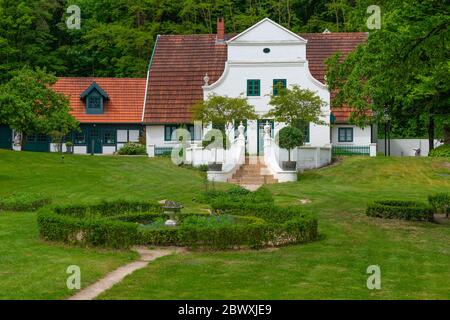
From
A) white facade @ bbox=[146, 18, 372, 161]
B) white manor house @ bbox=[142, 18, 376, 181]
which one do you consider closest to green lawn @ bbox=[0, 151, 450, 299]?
white manor house @ bbox=[142, 18, 376, 181]

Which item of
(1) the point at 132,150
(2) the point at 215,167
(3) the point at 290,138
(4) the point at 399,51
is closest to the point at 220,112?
(3) the point at 290,138

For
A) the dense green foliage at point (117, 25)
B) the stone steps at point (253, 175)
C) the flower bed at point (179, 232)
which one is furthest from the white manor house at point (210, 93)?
the flower bed at point (179, 232)

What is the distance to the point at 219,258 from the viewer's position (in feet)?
56.5

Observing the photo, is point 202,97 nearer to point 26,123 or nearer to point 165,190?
point 26,123

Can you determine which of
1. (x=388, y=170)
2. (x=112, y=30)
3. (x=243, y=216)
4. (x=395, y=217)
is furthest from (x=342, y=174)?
(x=112, y=30)

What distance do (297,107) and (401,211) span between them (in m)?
19.4

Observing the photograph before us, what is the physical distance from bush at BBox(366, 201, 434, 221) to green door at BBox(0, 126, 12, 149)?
38161 millimetres

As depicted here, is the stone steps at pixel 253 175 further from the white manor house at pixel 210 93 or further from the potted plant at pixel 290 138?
the potted plant at pixel 290 138

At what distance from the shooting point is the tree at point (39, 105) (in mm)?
45188

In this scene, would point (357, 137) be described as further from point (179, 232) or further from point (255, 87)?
point (179, 232)

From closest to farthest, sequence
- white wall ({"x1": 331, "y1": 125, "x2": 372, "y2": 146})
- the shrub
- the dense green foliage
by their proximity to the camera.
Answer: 1. the shrub
2. white wall ({"x1": 331, "y1": 125, "x2": 372, "y2": 146})
3. the dense green foliage

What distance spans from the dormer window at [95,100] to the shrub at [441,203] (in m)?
34.4

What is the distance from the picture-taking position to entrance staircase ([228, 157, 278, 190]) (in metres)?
37.9

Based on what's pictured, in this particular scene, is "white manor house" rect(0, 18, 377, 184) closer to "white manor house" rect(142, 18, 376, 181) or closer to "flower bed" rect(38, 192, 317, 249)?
"white manor house" rect(142, 18, 376, 181)
